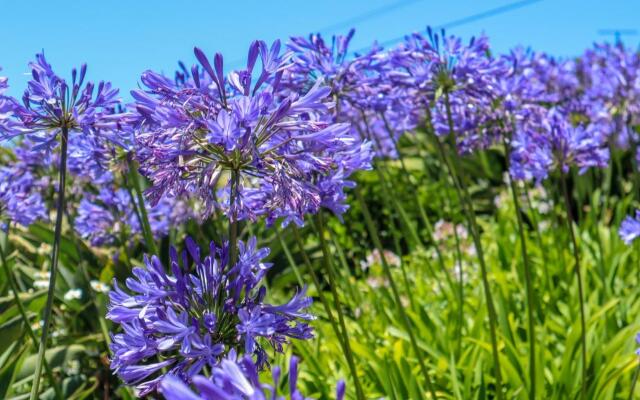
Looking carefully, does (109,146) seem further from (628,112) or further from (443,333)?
(628,112)

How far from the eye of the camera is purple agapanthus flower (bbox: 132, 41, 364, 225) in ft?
4.31

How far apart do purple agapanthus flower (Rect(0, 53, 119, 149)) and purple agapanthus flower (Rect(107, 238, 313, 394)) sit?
0.48m

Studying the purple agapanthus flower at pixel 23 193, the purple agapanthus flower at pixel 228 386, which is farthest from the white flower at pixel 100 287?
the purple agapanthus flower at pixel 228 386

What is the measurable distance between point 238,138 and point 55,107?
0.58 m

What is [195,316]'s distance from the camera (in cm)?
135

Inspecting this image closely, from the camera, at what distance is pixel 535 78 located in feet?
18.3

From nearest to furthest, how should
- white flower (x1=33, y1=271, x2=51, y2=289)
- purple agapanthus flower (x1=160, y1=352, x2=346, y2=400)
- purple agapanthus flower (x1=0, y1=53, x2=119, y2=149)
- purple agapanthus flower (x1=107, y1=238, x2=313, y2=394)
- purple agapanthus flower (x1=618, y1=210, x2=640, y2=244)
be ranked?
purple agapanthus flower (x1=160, y1=352, x2=346, y2=400), purple agapanthus flower (x1=107, y1=238, x2=313, y2=394), purple agapanthus flower (x1=0, y1=53, x2=119, y2=149), purple agapanthus flower (x1=618, y1=210, x2=640, y2=244), white flower (x1=33, y1=271, x2=51, y2=289)

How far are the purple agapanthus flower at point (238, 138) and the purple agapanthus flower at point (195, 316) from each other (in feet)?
0.41

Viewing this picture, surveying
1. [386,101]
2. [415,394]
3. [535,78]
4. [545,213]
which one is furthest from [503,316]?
[545,213]

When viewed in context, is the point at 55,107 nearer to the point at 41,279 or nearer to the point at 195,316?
the point at 195,316

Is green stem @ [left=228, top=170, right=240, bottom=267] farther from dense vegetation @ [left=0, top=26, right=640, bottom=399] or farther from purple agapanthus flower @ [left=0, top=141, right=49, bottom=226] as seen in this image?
purple agapanthus flower @ [left=0, top=141, right=49, bottom=226]

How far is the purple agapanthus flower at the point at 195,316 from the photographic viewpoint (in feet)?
4.03

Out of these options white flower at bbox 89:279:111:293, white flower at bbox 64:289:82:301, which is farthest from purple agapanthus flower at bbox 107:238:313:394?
white flower at bbox 64:289:82:301

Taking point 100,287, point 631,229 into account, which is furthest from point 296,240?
point 100,287
